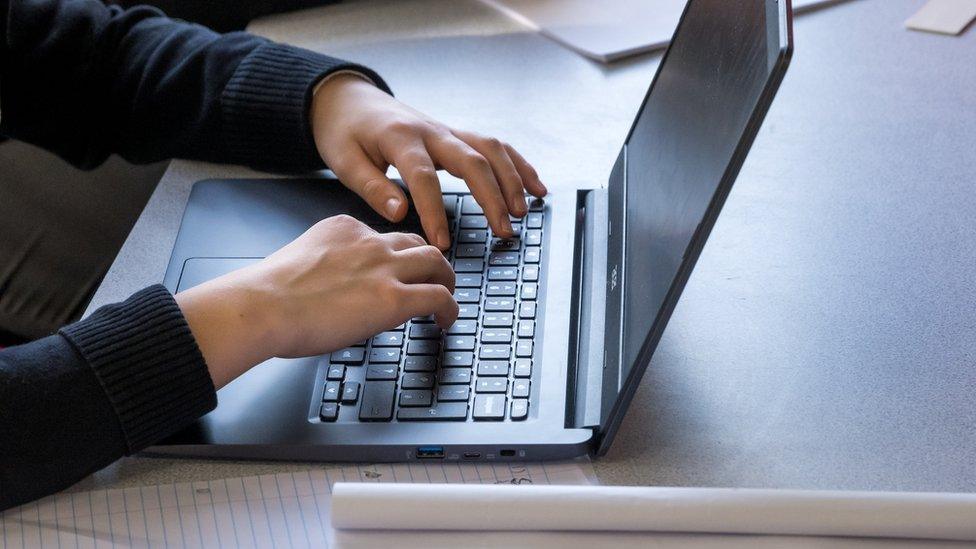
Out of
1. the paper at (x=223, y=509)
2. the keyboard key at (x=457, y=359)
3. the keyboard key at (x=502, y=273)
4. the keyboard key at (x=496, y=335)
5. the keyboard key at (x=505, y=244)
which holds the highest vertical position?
the keyboard key at (x=505, y=244)

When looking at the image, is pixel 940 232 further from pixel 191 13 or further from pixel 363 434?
pixel 191 13

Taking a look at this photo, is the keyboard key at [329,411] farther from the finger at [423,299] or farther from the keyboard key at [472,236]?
the keyboard key at [472,236]

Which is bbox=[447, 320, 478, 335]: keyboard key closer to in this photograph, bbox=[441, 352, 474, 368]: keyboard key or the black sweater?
bbox=[441, 352, 474, 368]: keyboard key

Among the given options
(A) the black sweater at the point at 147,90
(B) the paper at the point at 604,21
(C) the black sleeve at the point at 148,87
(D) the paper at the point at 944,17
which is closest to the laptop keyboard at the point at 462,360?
(A) the black sweater at the point at 147,90

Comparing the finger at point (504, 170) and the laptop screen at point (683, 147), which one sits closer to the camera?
the laptop screen at point (683, 147)

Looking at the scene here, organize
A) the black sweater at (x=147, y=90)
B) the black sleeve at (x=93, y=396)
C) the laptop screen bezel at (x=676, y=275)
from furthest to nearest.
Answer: the black sweater at (x=147, y=90), the black sleeve at (x=93, y=396), the laptop screen bezel at (x=676, y=275)

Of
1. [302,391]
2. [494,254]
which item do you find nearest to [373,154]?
[494,254]

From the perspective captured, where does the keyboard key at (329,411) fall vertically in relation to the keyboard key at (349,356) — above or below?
below

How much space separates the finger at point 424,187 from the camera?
2.63 ft

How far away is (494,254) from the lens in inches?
31.5

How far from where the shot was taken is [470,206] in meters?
0.86

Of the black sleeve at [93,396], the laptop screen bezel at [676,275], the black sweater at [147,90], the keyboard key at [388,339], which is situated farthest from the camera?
the black sweater at [147,90]

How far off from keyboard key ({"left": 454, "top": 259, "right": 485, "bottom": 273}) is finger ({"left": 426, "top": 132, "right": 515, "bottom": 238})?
0.03 metres

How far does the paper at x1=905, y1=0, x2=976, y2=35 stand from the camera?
41.8 inches
